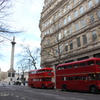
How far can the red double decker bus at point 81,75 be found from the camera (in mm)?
14070

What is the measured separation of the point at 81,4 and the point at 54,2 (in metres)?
12.1

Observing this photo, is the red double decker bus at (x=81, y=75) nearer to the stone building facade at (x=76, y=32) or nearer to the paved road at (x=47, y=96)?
the paved road at (x=47, y=96)

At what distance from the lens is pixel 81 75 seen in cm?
1577

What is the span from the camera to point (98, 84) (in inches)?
535

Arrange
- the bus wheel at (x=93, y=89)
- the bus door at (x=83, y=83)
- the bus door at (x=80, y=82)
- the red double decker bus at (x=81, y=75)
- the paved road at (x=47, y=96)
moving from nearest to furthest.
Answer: the paved road at (x=47, y=96) < the bus wheel at (x=93, y=89) < the red double decker bus at (x=81, y=75) < the bus door at (x=83, y=83) < the bus door at (x=80, y=82)

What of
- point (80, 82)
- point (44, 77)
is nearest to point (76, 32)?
point (44, 77)

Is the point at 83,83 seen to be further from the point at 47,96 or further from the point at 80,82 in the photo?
the point at 47,96

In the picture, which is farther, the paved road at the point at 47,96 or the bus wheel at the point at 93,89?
the bus wheel at the point at 93,89

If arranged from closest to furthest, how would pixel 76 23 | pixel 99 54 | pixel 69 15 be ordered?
pixel 99 54 → pixel 76 23 → pixel 69 15

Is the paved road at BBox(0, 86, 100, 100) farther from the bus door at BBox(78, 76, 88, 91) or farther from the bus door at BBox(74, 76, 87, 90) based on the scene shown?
the bus door at BBox(74, 76, 87, 90)

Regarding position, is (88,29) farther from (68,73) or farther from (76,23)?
(68,73)

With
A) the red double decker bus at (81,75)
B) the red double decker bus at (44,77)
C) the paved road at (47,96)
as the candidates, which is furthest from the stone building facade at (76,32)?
the paved road at (47,96)

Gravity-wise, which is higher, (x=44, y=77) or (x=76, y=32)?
(x=76, y=32)

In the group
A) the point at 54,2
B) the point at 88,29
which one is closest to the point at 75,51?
the point at 88,29
